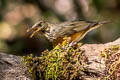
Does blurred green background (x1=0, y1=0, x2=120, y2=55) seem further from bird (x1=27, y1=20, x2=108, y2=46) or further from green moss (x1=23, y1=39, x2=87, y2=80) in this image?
green moss (x1=23, y1=39, x2=87, y2=80)

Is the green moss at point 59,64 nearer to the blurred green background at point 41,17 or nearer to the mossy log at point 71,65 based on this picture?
the mossy log at point 71,65

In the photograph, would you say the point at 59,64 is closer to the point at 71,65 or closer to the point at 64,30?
the point at 71,65

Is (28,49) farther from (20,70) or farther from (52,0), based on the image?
(20,70)

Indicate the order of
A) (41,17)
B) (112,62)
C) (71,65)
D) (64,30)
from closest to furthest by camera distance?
(112,62)
(71,65)
(64,30)
(41,17)

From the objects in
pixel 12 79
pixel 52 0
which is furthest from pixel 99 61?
pixel 52 0

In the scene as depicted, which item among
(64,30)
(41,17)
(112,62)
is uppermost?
(41,17)

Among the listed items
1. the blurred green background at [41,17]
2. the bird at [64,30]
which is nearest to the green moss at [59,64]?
the bird at [64,30]

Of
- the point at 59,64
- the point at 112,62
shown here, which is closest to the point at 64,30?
the point at 59,64
